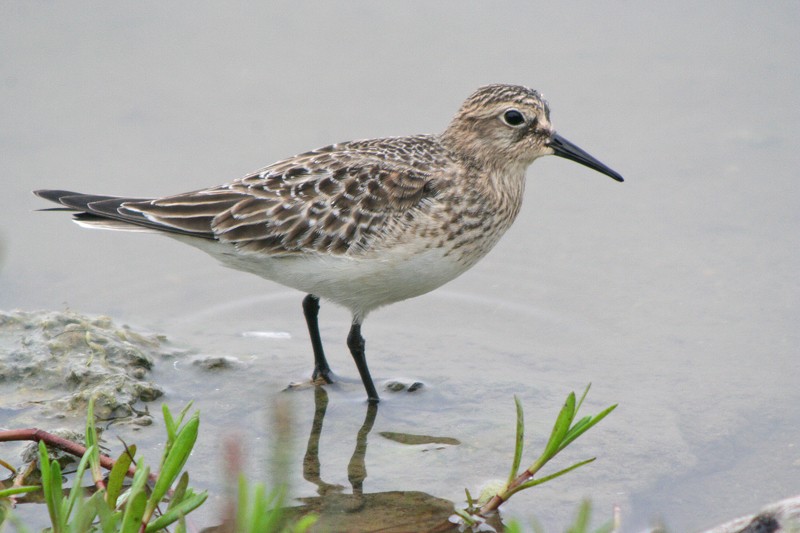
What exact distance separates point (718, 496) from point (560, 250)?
10.9 ft

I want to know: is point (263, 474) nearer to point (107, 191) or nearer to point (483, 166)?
point (483, 166)

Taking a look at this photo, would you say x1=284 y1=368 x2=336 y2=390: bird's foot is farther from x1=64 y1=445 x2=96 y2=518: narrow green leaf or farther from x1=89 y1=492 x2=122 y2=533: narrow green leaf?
x1=89 y1=492 x2=122 y2=533: narrow green leaf

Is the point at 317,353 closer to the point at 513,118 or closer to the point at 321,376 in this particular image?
the point at 321,376

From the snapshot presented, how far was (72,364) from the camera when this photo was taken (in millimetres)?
6684

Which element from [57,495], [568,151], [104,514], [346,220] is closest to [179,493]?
[57,495]

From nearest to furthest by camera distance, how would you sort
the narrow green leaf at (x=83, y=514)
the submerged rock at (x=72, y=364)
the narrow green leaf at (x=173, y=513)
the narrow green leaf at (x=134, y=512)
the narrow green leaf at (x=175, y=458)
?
the narrow green leaf at (x=83, y=514), the narrow green leaf at (x=134, y=512), the narrow green leaf at (x=175, y=458), the narrow green leaf at (x=173, y=513), the submerged rock at (x=72, y=364)

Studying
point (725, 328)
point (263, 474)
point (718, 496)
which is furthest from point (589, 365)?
point (263, 474)

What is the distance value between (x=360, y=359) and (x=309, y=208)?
3.49 ft

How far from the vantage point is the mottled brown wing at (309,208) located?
21.5 feet

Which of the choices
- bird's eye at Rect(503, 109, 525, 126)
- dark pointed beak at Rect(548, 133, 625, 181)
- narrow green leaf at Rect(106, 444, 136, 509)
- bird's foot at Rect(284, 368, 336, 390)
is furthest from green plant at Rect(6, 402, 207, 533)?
dark pointed beak at Rect(548, 133, 625, 181)

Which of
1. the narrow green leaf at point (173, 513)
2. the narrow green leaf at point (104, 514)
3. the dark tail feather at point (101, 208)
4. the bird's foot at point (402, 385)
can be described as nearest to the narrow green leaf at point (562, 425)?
the narrow green leaf at point (173, 513)

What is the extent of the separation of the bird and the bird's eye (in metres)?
0.45

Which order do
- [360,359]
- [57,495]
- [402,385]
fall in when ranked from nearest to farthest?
1. [57,495]
2. [360,359]
3. [402,385]

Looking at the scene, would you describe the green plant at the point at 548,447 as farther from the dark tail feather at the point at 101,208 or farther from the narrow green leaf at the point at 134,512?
the dark tail feather at the point at 101,208
